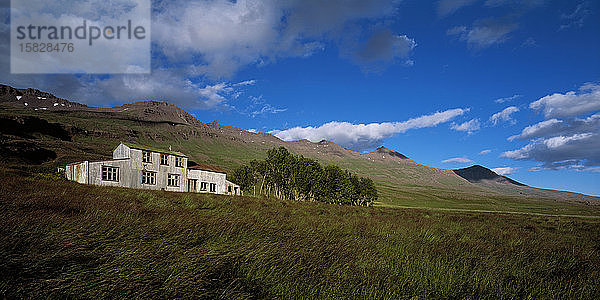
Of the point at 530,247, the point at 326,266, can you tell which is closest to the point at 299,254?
the point at 326,266

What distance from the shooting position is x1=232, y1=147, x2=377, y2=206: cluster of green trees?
206 feet

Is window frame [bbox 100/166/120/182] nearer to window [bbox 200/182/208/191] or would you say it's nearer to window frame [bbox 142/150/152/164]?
window frame [bbox 142/150/152/164]

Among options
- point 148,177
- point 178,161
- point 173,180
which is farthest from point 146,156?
point 173,180

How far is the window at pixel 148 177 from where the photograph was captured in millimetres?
38862

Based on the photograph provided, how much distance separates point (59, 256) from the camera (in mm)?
3240

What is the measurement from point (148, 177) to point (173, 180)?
3.50 metres

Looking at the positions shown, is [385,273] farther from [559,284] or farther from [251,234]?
[559,284]

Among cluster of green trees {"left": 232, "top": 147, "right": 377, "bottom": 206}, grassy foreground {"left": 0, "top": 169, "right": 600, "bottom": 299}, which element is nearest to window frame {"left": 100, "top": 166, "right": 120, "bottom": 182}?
cluster of green trees {"left": 232, "top": 147, "right": 377, "bottom": 206}

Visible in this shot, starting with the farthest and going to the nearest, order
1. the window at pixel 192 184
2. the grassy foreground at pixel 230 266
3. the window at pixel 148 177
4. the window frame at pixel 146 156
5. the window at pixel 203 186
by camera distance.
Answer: the window at pixel 203 186, the window at pixel 192 184, the window frame at pixel 146 156, the window at pixel 148 177, the grassy foreground at pixel 230 266

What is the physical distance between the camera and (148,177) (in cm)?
3934

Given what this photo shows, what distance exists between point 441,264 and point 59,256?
18.4 feet

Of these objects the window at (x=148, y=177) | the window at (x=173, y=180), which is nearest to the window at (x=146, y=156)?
the window at (x=148, y=177)

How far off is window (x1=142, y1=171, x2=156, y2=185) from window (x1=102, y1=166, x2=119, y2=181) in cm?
317

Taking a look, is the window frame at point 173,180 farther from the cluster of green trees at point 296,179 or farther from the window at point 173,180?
the cluster of green trees at point 296,179
